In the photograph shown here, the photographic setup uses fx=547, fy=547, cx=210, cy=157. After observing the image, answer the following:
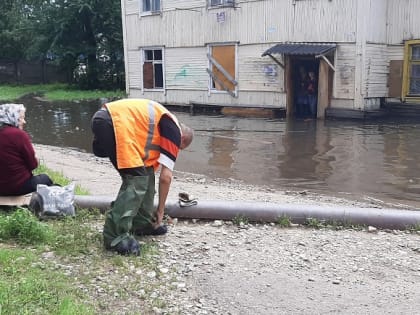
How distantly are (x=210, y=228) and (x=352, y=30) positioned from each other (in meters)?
13.8

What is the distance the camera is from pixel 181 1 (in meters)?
22.7

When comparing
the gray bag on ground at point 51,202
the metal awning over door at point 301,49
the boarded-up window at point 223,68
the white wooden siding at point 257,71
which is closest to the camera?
the gray bag on ground at point 51,202

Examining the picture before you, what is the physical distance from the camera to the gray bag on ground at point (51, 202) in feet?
17.3

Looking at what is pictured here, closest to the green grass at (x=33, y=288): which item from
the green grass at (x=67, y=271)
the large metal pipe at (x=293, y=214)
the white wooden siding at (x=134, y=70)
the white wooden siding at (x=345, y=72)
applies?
the green grass at (x=67, y=271)

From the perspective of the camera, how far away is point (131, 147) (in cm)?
435

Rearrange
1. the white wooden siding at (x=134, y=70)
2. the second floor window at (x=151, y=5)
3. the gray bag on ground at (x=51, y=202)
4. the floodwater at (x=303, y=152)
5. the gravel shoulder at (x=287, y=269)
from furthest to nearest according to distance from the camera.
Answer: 1. the white wooden siding at (x=134, y=70)
2. the second floor window at (x=151, y=5)
3. the floodwater at (x=303, y=152)
4. the gray bag on ground at (x=51, y=202)
5. the gravel shoulder at (x=287, y=269)

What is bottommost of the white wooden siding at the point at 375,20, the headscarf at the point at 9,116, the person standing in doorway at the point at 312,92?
the person standing in doorway at the point at 312,92

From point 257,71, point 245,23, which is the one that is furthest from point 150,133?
point 245,23

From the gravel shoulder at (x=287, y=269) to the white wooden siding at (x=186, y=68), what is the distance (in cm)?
1739

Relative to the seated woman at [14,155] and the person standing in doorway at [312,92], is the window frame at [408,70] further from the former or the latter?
the seated woman at [14,155]

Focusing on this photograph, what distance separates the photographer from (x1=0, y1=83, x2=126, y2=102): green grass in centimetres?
3003

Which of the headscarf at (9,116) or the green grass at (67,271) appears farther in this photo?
the headscarf at (9,116)

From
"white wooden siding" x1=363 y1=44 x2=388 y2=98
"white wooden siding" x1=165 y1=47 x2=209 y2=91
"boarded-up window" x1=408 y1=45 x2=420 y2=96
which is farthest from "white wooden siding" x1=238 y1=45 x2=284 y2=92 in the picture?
"boarded-up window" x1=408 y1=45 x2=420 y2=96

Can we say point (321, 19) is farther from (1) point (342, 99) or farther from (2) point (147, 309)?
(2) point (147, 309)
